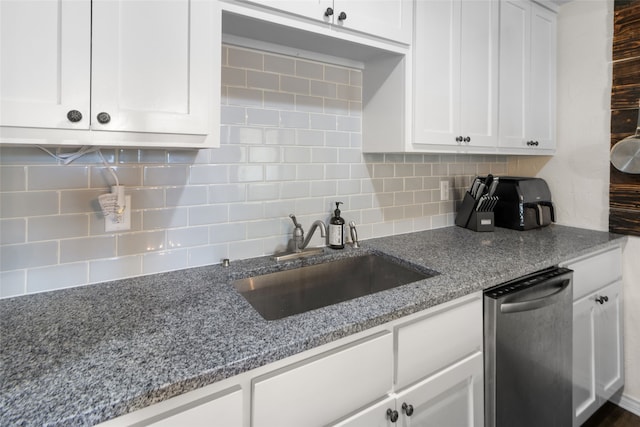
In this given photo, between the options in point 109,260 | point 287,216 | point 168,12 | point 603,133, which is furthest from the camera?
point 603,133

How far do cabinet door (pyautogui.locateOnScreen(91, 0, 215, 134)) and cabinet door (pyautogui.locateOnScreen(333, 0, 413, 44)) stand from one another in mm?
521

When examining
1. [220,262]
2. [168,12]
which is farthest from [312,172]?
[168,12]

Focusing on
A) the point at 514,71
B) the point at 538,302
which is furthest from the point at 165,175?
the point at 514,71

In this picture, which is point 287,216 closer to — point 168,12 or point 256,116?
point 256,116

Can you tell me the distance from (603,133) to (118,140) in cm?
247

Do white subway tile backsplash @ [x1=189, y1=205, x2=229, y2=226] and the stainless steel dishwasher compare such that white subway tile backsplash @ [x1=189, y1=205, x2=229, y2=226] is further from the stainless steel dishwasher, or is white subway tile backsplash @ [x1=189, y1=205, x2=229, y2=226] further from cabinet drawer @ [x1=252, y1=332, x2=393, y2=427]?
the stainless steel dishwasher

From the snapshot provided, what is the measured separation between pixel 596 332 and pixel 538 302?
0.75 meters

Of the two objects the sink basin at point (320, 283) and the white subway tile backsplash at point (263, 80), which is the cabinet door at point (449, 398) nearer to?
the sink basin at point (320, 283)

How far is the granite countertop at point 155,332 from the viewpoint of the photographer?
0.62 m

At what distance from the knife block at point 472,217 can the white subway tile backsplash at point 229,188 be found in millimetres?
353

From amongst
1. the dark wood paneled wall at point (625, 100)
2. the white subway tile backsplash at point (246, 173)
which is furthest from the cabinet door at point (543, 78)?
the white subway tile backsplash at point (246, 173)

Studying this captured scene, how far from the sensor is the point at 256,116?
1434 millimetres

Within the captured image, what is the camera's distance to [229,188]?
1395 mm

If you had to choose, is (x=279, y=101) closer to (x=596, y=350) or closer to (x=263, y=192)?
(x=263, y=192)
